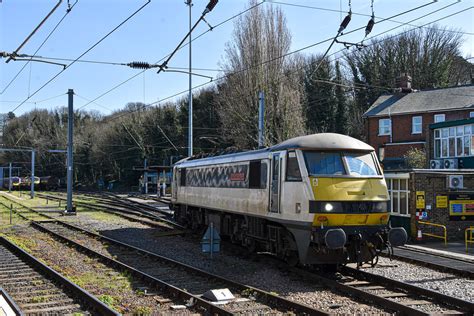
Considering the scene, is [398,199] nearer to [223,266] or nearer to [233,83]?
[223,266]

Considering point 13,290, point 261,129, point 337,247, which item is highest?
point 261,129

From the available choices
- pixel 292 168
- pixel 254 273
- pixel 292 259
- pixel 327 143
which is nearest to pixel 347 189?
pixel 327 143

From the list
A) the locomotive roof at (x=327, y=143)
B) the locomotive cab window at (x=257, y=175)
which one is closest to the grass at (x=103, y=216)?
the locomotive cab window at (x=257, y=175)

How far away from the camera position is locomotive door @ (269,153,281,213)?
41.0 ft

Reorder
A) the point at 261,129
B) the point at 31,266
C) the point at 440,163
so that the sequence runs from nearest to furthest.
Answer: the point at 31,266, the point at 261,129, the point at 440,163

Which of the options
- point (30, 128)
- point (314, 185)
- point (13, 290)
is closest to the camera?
point (13, 290)

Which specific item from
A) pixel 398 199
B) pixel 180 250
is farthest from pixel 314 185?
pixel 398 199

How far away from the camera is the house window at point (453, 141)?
2795cm

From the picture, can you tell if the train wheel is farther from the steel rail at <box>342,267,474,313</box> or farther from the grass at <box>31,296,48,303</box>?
the grass at <box>31,296,48,303</box>

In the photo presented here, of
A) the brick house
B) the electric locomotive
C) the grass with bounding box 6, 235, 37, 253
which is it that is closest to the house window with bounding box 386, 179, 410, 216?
the electric locomotive

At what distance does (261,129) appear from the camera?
2392 centimetres

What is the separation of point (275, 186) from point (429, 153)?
21.1m

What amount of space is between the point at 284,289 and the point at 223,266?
309 cm

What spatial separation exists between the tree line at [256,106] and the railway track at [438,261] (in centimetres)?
637
